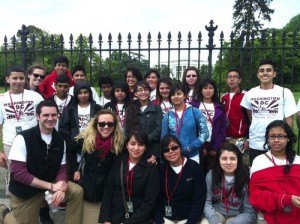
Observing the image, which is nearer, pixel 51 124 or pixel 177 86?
pixel 51 124

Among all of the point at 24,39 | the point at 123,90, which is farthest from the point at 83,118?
the point at 24,39

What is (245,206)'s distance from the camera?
A: 372cm

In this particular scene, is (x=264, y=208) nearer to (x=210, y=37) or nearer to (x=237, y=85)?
(x=237, y=85)

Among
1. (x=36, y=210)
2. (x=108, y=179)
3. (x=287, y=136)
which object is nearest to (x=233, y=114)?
(x=287, y=136)

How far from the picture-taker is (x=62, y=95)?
4.75 meters

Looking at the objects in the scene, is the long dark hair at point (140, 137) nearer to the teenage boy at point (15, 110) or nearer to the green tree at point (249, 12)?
the teenage boy at point (15, 110)

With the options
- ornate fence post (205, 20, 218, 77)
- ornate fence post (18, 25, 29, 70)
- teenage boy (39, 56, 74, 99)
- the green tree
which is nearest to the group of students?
teenage boy (39, 56, 74, 99)

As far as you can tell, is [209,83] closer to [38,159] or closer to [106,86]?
[106,86]

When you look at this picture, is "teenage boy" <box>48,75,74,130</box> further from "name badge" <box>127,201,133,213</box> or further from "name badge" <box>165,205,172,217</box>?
"name badge" <box>165,205,172,217</box>

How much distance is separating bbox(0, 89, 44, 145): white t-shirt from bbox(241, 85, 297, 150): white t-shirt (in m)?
3.09

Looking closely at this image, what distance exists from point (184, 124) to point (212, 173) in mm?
755

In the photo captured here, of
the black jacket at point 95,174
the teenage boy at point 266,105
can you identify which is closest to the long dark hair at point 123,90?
the black jacket at point 95,174

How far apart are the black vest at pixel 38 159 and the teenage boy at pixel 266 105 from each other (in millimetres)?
2616

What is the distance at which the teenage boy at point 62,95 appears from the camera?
15.3ft
